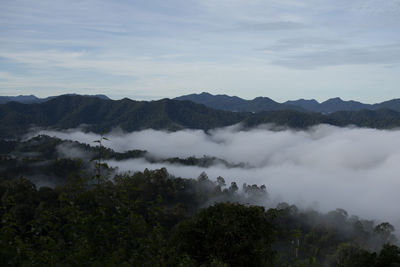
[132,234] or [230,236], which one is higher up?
[132,234]

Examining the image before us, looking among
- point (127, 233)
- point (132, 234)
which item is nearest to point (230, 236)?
point (132, 234)

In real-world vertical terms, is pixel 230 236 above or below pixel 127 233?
below

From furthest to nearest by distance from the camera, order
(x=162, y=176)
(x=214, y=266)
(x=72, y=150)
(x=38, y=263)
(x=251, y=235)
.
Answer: (x=72, y=150) → (x=162, y=176) → (x=251, y=235) → (x=214, y=266) → (x=38, y=263)

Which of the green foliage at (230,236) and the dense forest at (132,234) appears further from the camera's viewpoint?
the green foliage at (230,236)

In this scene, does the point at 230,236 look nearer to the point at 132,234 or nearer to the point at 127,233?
the point at 132,234

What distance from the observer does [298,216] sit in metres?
112

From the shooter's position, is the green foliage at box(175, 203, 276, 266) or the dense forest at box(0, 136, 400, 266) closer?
the dense forest at box(0, 136, 400, 266)

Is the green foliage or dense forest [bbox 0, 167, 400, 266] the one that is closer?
dense forest [bbox 0, 167, 400, 266]

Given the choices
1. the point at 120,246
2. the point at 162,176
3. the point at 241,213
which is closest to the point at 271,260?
the point at 241,213

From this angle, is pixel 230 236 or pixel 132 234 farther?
pixel 230 236

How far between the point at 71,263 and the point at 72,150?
671 feet

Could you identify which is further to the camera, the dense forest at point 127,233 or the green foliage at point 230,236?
the green foliage at point 230,236

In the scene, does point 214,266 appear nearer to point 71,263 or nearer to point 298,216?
point 71,263

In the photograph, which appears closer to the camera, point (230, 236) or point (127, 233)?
point (127, 233)
